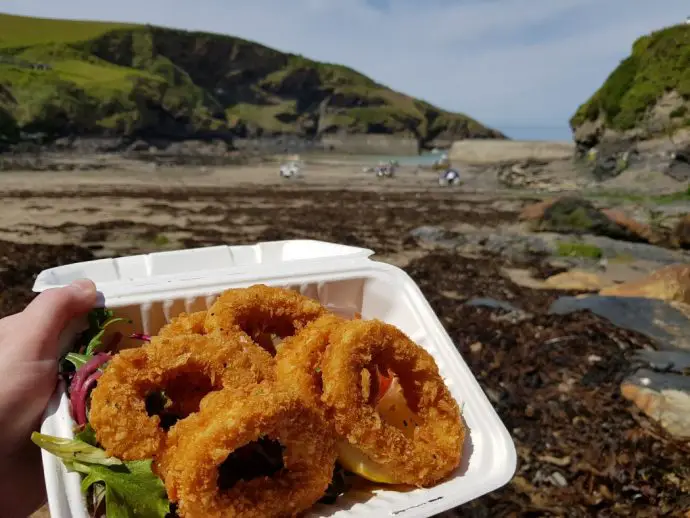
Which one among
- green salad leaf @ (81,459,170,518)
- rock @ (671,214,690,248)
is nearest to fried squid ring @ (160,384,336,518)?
green salad leaf @ (81,459,170,518)

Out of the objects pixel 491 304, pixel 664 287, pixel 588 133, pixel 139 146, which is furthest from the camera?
pixel 139 146

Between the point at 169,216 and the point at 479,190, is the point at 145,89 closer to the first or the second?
the point at 479,190

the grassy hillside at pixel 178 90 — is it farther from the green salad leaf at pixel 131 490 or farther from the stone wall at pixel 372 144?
the green salad leaf at pixel 131 490

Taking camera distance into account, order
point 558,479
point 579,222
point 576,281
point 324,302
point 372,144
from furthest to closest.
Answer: point 372,144, point 579,222, point 576,281, point 558,479, point 324,302

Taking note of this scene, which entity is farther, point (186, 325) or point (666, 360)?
point (666, 360)

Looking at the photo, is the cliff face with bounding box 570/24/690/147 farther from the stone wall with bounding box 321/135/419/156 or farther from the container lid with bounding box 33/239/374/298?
the stone wall with bounding box 321/135/419/156

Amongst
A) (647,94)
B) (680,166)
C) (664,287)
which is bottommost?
(664,287)

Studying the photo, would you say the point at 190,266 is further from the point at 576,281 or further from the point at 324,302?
the point at 576,281

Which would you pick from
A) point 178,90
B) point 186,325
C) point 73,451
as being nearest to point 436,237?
point 186,325
